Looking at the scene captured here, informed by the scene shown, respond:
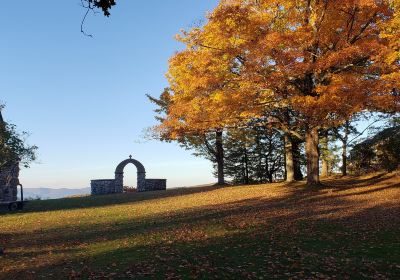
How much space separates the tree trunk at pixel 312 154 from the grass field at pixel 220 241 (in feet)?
9.07

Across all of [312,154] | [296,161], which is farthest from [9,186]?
[312,154]

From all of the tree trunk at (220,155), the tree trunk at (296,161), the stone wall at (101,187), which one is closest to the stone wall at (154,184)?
the stone wall at (101,187)

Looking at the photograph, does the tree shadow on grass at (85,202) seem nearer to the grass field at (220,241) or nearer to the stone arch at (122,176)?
the grass field at (220,241)

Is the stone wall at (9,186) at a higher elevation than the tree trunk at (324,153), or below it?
below

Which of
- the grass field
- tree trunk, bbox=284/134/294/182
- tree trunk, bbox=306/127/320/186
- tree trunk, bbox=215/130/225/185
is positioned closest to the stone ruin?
tree trunk, bbox=215/130/225/185

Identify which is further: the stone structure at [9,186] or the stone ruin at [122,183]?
the stone ruin at [122,183]

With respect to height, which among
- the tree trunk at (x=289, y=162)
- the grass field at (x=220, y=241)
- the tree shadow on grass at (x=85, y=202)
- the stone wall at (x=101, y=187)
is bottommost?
the grass field at (x=220, y=241)

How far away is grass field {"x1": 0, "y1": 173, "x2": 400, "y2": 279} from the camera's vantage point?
9.00m

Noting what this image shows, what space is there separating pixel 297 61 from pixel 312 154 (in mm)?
6029

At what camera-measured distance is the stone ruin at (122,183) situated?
38875mm

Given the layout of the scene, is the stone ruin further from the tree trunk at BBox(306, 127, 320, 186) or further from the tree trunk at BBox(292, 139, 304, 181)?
the tree trunk at BBox(306, 127, 320, 186)

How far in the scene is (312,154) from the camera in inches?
916

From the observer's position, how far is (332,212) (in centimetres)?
1631

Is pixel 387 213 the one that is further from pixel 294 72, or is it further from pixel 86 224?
pixel 86 224
